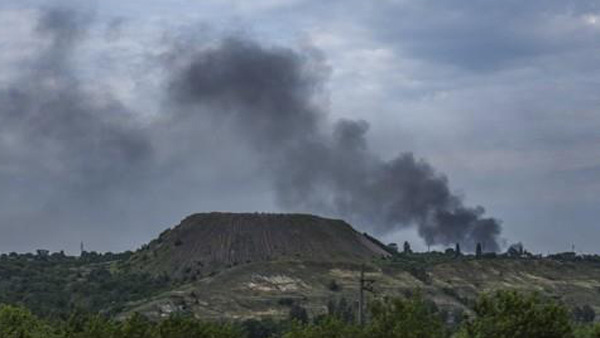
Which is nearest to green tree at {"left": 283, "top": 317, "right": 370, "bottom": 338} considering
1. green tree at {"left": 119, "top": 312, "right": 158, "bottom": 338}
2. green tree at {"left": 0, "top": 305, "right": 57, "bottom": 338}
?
green tree at {"left": 119, "top": 312, "right": 158, "bottom": 338}

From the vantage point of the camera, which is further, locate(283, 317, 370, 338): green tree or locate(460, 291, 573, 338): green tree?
locate(283, 317, 370, 338): green tree

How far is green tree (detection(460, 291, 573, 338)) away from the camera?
57.5 meters

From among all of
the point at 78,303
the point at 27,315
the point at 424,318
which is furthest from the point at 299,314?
the point at 424,318

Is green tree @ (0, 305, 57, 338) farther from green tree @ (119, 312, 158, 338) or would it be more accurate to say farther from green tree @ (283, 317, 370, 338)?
green tree @ (283, 317, 370, 338)

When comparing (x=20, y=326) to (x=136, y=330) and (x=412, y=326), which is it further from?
(x=412, y=326)

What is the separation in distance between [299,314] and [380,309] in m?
113

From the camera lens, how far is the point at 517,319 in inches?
2264

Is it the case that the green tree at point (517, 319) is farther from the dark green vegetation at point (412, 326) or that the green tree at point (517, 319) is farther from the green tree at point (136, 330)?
the green tree at point (136, 330)

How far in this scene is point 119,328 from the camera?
237 feet

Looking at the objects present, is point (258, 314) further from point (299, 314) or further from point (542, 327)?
→ point (542, 327)

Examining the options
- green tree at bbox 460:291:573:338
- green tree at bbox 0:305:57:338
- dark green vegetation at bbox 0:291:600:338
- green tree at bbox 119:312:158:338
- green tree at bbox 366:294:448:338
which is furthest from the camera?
green tree at bbox 0:305:57:338

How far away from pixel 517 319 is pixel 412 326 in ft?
23.9

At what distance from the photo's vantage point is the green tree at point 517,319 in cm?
5747

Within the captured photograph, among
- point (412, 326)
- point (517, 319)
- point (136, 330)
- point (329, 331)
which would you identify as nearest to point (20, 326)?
point (136, 330)
